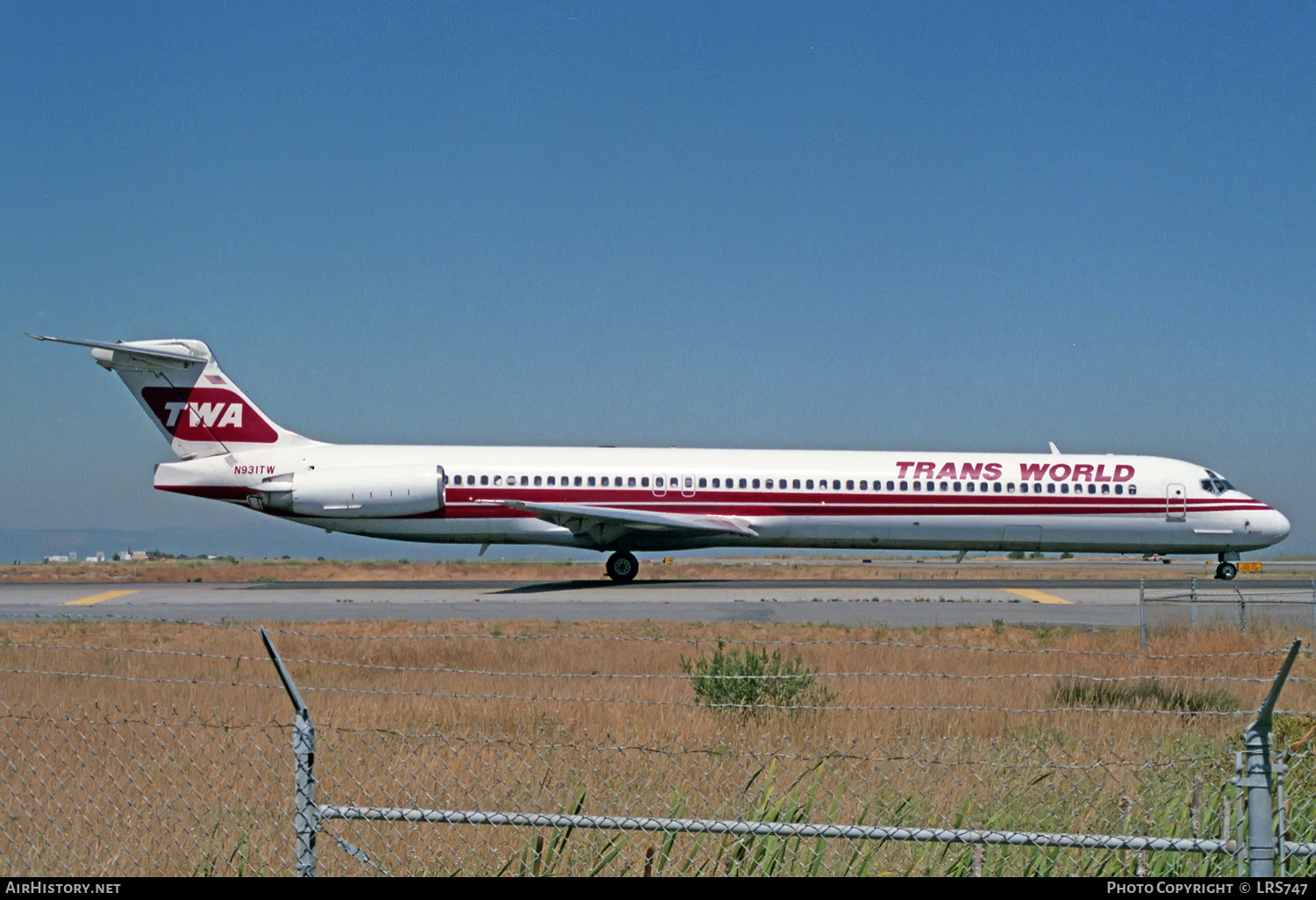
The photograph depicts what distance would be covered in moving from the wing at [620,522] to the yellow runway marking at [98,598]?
28.1ft

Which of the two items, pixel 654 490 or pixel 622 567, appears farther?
pixel 622 567

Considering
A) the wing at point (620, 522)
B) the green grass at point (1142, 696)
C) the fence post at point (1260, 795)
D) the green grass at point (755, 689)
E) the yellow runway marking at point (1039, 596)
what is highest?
the wing at point (620, 522)

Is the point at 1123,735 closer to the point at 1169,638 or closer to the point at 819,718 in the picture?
the point at 819,718

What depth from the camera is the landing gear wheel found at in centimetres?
3014

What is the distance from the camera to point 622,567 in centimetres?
A: 3014

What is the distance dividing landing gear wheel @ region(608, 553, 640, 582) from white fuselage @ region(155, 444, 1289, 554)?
0.41 m

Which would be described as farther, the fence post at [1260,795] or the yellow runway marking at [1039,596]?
the yellow runway marking at [1039,596]

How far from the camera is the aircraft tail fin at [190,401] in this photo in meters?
29.8

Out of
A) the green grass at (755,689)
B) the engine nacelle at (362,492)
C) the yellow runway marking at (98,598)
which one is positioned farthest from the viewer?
the engine nacelle at (362,492)

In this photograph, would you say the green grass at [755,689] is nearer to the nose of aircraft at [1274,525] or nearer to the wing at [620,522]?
the wing at [620,522]

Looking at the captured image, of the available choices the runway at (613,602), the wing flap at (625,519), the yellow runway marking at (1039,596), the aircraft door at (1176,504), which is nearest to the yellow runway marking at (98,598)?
the runway at (613,602)

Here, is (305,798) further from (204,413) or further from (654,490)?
(204,413)

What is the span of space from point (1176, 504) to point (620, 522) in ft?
46.7

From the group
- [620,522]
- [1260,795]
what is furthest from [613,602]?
[1260,795]
